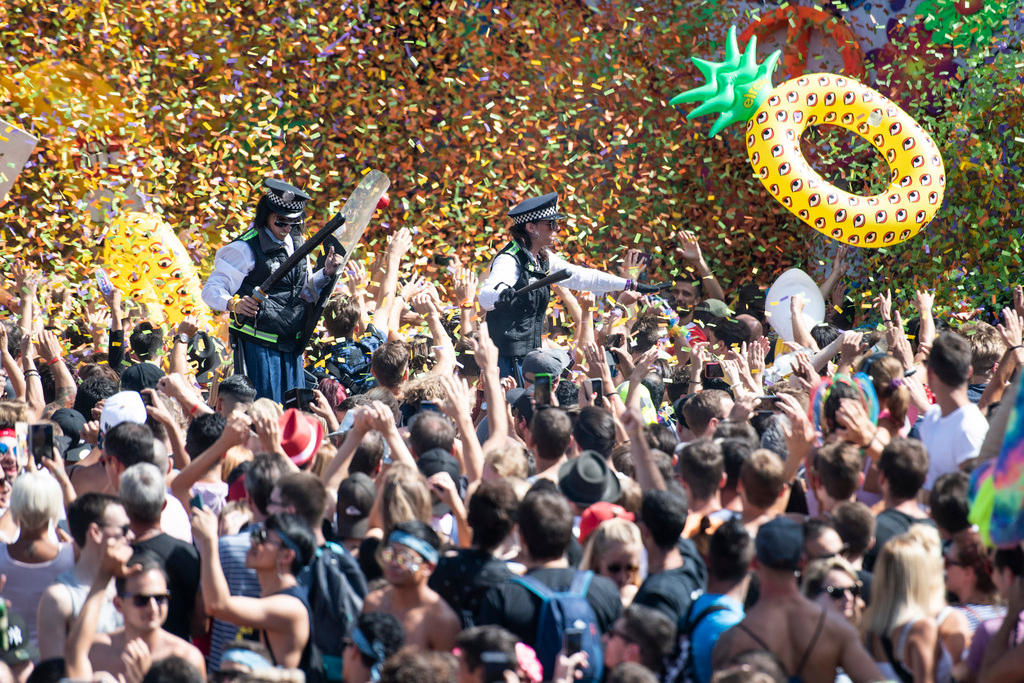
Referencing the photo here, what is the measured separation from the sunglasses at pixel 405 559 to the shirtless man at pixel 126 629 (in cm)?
63

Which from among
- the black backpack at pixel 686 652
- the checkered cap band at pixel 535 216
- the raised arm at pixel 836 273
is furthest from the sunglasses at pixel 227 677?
the raised arm at pixel 836 273

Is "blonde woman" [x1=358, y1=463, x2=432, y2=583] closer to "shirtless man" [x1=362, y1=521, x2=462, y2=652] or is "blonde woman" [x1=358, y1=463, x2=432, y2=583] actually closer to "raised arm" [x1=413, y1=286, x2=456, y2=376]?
"shirtless man" [x1=362, y1=521, x2=462, y2=652]

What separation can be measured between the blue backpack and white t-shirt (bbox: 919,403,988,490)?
7.44 feet

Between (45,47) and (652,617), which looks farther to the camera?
(45,47)

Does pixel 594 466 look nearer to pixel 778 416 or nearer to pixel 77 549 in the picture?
pixel 778 416

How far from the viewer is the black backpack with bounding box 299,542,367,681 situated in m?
4.03

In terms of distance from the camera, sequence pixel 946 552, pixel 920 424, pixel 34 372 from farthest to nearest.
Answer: pixel 34 372 → pixel 920 424 → pixel 946 552

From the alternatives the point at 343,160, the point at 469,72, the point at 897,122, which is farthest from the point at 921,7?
the point at 343,160

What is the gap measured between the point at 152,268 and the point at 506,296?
13.4 feet

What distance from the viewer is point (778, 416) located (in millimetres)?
5926

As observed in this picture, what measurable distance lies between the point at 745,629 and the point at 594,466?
50.4 inches

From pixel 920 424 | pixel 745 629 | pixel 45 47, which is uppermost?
pixel 45 47

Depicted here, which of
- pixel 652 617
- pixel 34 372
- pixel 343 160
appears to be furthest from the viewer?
pixel 343 160

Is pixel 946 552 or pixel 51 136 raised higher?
pixel 51 136
